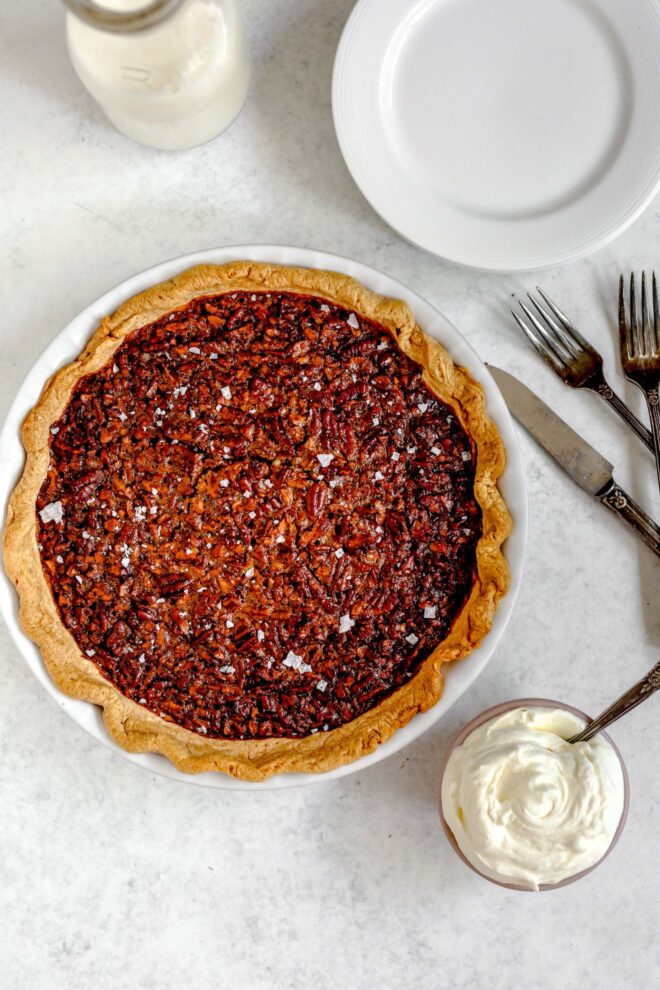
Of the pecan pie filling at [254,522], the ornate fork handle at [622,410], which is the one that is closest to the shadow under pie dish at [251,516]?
the pecan pie filling at [254,522]

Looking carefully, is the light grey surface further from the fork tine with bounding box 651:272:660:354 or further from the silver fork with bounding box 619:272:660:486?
the fork tine with bounding box 651:272:660:354

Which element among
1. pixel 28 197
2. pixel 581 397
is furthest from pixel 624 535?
pixel 28 197

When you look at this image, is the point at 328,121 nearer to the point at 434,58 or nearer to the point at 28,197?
the point at 434,58

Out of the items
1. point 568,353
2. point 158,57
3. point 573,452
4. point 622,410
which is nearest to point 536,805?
point 573,452

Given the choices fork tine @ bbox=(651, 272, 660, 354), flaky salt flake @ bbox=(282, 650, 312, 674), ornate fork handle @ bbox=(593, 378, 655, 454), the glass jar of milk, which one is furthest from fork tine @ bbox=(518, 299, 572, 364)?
flaky salt flake @ bbox=(282, 650, 312, 674)

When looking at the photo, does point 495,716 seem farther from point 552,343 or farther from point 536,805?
point 552,343

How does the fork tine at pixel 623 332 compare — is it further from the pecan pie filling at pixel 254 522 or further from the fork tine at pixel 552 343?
the pecan pie filling at pixel 254 522

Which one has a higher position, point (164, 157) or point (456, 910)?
point (164, 157)
